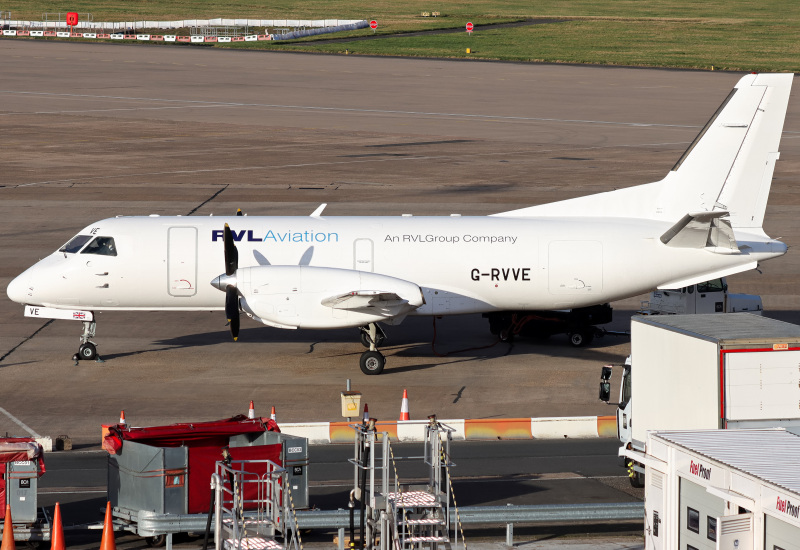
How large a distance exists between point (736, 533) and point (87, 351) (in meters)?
21.1

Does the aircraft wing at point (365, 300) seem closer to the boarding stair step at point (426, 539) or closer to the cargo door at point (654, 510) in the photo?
the boarding stair step at point (426, 539)

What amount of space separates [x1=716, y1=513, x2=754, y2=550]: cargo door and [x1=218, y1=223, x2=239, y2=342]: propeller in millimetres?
17100

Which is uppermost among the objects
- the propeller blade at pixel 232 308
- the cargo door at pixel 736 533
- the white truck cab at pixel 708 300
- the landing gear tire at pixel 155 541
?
the white truck cab at pixel 708 300

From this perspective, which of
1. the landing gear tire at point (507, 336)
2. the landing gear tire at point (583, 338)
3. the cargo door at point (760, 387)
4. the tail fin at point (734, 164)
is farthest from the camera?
the landing gear tire at point (507, 336)

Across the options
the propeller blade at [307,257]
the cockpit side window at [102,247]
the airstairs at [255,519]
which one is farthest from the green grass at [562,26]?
the airstairs at [255,519]

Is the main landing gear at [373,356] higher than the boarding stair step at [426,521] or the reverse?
higher

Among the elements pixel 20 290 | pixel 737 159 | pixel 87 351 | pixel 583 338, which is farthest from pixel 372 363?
pixel 737 159

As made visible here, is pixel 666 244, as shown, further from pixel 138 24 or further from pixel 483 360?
pixel 138 24

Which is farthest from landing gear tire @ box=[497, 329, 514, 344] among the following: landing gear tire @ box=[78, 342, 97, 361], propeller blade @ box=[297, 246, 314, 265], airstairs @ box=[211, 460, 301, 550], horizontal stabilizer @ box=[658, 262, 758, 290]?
airstairs @ box=[211, 460, 301, 550]

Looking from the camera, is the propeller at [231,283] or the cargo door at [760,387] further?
the propeller at [231,283]

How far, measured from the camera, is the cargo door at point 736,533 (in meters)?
13.6

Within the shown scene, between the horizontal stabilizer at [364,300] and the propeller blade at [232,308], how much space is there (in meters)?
2.16

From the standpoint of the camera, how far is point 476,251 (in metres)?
30.9

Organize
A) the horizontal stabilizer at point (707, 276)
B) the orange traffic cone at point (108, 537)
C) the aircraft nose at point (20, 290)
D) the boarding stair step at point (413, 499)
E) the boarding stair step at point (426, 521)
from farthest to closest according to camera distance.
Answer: the aircraft nose at point (20, 290) < the horizontal stabilizer at point (707, 276) < the orange traffic cone at point (108, 537) < the boarding stair step at point (413, 499) < the boarding stair step at point (426, 521)
